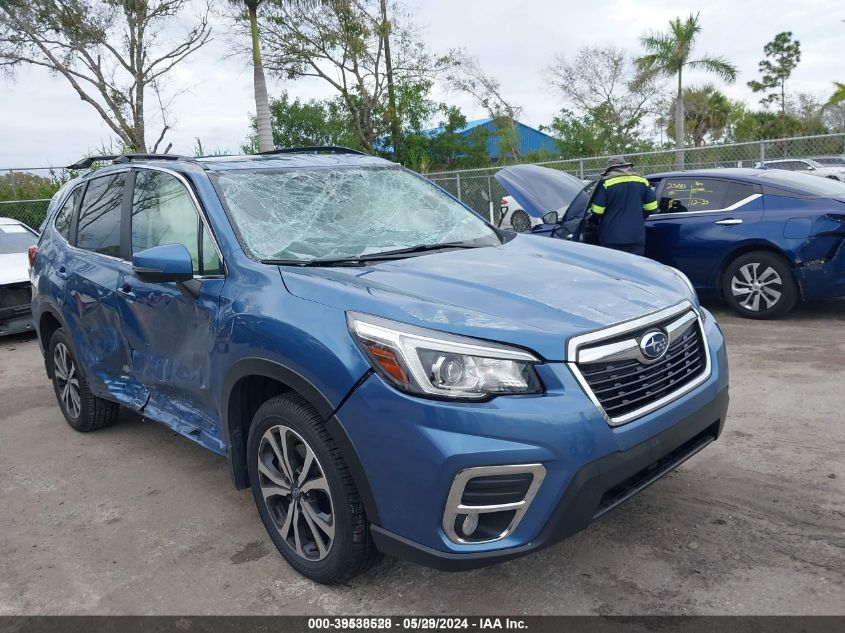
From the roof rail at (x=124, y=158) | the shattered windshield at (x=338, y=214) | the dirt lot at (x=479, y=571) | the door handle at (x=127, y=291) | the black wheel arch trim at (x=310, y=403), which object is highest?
the roof rail at (x=124, y=158)

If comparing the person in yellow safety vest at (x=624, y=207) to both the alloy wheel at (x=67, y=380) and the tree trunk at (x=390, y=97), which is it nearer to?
the alloy wheel at (x=67, y=380)

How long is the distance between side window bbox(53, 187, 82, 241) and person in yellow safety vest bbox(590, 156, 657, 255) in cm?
483

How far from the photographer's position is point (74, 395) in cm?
494

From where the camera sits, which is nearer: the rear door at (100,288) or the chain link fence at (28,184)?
the rear door at (100,288)

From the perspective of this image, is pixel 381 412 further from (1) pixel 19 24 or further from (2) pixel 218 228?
(1) pixel 19 24

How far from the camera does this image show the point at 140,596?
2910 millimetres

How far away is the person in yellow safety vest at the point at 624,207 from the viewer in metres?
7.16

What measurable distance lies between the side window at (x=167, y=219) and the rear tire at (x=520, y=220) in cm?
571

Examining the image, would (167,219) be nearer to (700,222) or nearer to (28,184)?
(700,222)

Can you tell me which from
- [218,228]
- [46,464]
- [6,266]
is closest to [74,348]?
[46,464]

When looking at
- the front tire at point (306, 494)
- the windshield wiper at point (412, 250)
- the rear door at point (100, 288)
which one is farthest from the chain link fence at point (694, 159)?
the front tire at point (306, 494)

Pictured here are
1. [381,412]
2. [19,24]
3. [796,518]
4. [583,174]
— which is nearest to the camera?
[381,412]

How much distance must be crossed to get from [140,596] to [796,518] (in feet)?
9.22

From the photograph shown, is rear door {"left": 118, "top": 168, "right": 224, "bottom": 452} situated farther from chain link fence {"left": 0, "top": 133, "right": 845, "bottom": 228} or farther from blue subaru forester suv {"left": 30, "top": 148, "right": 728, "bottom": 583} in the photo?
chain link fence {"left": 0, "top": 133, "right": 845, "bottom": 228}
